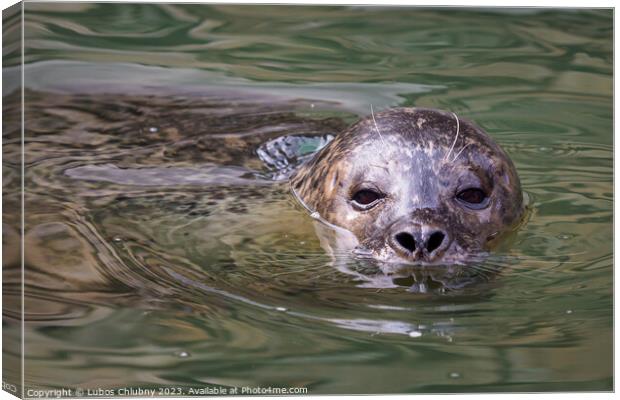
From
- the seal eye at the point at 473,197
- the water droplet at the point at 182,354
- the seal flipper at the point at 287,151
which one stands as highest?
the seal eye at the point at 473,197

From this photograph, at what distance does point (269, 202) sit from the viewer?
679 centimetres

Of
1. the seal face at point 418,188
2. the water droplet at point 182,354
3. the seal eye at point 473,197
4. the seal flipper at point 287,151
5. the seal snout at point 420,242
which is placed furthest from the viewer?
the seal flipper at point 287,151

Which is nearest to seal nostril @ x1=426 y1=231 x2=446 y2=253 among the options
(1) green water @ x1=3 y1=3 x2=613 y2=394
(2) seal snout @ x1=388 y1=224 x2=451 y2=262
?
(2) seal snout @ x1=388 y1=224 x2=451 y2=262

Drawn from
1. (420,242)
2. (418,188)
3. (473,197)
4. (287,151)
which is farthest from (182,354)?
(287,151)

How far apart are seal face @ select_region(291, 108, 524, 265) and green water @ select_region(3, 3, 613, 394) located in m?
0.20

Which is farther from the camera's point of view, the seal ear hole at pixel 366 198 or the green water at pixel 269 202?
the seal ear hole at pixel 366 198

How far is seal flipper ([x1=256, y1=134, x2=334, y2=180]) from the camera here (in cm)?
740

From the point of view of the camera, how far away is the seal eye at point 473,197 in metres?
6.17

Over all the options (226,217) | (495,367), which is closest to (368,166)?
(226,217)

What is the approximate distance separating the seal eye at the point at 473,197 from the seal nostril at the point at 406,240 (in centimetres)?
59

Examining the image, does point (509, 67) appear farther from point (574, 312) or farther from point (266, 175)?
point (574, 312)

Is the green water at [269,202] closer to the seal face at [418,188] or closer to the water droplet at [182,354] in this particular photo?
the water droplet at [182,354]

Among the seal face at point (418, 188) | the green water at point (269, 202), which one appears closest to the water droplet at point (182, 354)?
the green water at point (269, 202)

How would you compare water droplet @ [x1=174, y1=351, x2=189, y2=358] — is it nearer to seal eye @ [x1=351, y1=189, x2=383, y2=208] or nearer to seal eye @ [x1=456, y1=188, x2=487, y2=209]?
seal eye @ [x1=351, y1=189, x2=383, y2=208]
